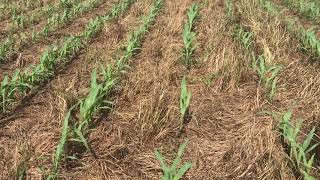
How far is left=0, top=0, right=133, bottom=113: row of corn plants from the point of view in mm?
3684

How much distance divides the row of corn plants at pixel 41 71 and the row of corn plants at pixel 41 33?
556 millimetres

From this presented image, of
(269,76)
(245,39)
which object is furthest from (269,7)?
(269,76)

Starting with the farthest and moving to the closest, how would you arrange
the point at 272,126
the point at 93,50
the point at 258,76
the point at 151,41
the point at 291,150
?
the point at 151,41 < the point at 93,50 < the point at 258,76 < the point at 272,126 < the point at 291,150

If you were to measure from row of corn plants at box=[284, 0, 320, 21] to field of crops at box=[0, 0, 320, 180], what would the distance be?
788 mm

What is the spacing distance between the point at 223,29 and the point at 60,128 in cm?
348

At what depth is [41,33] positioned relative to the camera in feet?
19.1

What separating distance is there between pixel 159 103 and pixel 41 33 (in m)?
3.08

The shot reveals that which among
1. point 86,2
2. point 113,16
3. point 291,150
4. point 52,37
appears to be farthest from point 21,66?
point 86,2

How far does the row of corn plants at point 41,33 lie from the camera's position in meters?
4.99

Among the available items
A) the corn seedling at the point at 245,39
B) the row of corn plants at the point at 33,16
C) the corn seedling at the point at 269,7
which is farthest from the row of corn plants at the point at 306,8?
the row of corn plants at the point at 33,16

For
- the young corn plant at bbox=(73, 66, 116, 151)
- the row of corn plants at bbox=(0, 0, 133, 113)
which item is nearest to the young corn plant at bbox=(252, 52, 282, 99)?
the young corn plant at bbox=(73, 66, 116, 151)

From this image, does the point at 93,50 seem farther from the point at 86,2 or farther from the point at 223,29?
the point at 86,2

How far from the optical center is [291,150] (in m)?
2.86

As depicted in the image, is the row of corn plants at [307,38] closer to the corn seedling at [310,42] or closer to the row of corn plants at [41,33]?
the corn seedling at [310,42]
